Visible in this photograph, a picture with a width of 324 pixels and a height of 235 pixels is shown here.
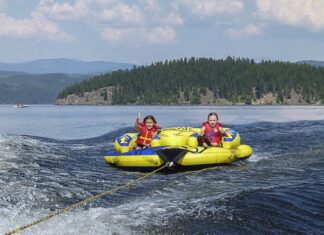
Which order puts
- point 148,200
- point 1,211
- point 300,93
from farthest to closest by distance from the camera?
point 300,93 → point 148,200 → point 1,211

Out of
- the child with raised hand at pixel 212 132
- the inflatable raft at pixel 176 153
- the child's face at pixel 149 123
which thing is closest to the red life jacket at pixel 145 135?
the child's face at pixel 149 123

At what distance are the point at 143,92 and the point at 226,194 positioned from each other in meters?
186

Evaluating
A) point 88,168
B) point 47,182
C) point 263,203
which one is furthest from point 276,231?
point 88,168

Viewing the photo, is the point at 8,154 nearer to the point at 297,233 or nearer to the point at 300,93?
the point at 297,233

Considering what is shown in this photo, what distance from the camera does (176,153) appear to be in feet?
57.4

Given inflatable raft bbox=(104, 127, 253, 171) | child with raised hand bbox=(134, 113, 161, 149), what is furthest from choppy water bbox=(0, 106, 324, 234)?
child with raised hand bbox=(134, 113, 161, 149)

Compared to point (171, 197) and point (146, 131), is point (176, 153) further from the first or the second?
point (171, 197)

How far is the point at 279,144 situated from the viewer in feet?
89.7

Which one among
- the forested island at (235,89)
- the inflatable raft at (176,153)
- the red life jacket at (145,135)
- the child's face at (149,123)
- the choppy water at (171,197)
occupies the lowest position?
the choppy water at (171,197)

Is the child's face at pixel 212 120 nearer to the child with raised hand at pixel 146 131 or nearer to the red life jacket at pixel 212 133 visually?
the red life jacket at pixel 212 133

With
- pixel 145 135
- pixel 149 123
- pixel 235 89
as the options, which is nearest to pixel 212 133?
pixel 149 123

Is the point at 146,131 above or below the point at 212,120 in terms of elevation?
below

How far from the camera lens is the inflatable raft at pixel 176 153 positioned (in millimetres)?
17562

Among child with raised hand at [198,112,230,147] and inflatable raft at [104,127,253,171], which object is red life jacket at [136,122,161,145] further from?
child with raised hand at [198,112,230,147]
